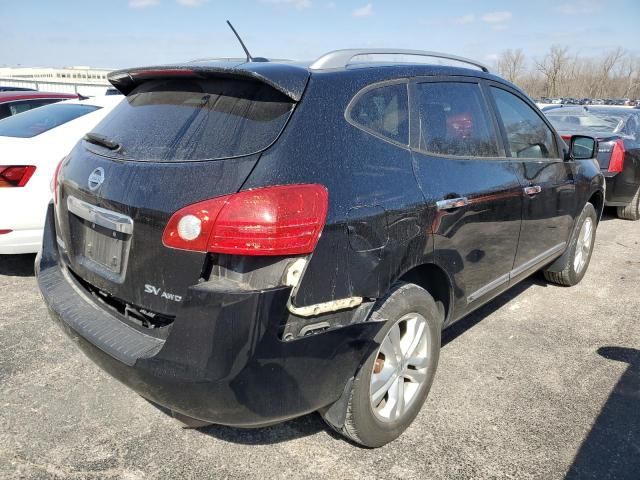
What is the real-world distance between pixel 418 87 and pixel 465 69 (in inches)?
25.6

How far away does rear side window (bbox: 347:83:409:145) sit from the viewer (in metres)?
2.40

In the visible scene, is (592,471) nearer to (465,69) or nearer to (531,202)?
(531,202)

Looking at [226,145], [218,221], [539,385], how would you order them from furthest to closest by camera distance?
1. [539,385]
2. [226,145]
3. [218,221]

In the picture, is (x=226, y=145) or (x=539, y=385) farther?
(x=539, y=385)

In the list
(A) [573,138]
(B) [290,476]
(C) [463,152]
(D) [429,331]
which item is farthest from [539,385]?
(A) [573,138]

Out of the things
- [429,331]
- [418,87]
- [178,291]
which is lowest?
[429,331]

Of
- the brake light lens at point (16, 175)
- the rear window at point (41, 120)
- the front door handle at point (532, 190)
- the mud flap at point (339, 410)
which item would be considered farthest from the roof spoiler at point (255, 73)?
the rear window at point (41, 120)

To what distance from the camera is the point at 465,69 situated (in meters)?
A: 3.27

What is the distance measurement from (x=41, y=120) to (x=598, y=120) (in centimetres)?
784

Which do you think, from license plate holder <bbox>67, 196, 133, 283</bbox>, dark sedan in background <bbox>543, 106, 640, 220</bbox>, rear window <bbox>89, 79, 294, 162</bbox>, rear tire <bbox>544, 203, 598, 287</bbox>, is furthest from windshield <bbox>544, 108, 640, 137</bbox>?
license plate holder <bbox>67, 196, 133, 283</bbox>

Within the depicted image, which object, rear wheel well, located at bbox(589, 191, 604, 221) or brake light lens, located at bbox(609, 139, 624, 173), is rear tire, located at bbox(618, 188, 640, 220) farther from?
rear wheel well, located at bbox(589, 191, 604, 221)

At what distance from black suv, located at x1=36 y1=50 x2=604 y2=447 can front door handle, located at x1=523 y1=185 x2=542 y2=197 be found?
0.49 m

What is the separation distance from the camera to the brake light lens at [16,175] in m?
4.18

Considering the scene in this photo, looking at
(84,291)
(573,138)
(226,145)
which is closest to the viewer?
(226,145)
